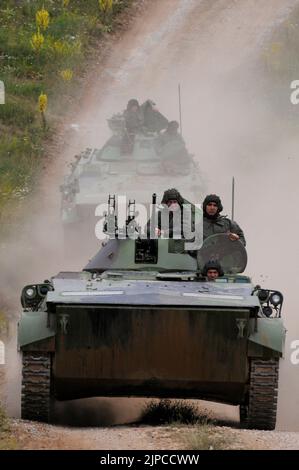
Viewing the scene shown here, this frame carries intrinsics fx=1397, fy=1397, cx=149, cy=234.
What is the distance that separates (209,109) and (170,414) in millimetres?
18705

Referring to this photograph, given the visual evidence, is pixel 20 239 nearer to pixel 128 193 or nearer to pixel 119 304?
pixel 128 193

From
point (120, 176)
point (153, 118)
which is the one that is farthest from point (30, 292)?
point (153, 118)

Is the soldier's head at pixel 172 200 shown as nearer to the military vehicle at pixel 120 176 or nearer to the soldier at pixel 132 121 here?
the military vehicle at pixel 120 176

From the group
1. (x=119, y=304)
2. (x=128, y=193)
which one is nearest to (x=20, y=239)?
(x=128, y=193)

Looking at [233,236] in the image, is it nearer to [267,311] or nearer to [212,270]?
[212,270]

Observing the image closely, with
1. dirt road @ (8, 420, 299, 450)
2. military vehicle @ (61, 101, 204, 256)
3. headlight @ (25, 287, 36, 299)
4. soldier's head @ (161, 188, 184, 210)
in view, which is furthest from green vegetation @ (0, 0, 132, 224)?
dirt road @ (8, 420, 299, 450)

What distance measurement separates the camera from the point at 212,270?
1304 centimetres

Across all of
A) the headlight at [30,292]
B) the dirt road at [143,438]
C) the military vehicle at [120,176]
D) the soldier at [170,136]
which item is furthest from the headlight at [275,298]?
the soldier at [170,136]

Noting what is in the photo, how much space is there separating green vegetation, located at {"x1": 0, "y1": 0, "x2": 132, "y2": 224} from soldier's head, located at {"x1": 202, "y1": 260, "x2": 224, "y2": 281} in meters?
12.2

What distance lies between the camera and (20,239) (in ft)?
72.8
